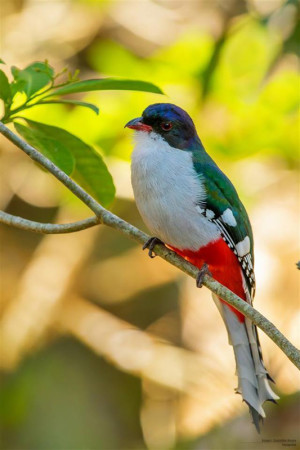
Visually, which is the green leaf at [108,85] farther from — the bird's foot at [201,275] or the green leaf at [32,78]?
the bird's foot at [201,275]

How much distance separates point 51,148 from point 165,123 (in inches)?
28.7

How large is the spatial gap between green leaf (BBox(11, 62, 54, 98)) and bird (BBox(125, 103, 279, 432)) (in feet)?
1.76

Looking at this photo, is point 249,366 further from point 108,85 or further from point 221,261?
point 108,85

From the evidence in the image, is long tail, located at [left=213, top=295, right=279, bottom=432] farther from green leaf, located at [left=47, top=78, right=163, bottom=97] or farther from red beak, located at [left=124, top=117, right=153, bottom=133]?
green leaf, located at [left=47, top=78, right=163, bottom=97]

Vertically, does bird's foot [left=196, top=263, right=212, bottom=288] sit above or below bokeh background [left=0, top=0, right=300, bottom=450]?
below

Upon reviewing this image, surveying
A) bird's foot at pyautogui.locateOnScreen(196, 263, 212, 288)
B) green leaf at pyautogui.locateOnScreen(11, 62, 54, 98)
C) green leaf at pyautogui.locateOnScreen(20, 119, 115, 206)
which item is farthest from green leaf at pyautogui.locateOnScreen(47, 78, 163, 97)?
bird's foot at pyautogui.locateOnScreen(196, 263, 212, 288)

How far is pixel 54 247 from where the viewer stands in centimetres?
555

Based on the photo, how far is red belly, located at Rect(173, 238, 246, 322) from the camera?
3059 mm

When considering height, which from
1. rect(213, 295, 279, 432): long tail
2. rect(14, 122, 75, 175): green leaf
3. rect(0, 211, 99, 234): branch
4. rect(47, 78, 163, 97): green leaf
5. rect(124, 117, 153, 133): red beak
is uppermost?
rect(124, 117, 153, 133): red beak

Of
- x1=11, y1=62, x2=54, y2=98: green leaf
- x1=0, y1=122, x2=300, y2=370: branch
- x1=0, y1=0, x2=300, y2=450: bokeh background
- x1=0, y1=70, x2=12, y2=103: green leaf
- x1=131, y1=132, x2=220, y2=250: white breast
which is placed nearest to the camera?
x1=0, y1=122, x2=300, y2=370: branch

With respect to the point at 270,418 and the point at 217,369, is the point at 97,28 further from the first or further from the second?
the point at 270,418

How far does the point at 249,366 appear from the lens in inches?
124

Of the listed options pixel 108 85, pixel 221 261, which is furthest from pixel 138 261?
pixel 108 85

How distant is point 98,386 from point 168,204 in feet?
11.0
